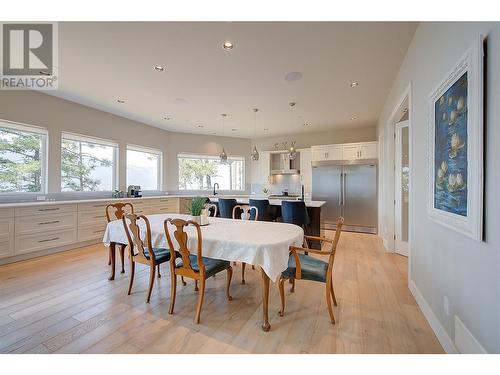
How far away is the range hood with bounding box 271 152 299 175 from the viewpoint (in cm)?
658

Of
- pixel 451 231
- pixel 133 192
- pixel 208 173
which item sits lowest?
pixel 451 231

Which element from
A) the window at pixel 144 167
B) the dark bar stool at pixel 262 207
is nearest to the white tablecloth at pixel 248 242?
the dark bar stool at pixel 262 207

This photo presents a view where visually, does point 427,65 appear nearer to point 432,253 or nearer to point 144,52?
point 432,253

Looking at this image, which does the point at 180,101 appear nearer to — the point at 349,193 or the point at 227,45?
the point at 227,45

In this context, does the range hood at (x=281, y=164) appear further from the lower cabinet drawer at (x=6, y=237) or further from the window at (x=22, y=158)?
the lower cabinet drawer at (x=6, y=237)

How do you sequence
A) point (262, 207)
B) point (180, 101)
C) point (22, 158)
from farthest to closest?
point (180, 101) → point (262, 207) → point (22, 158)

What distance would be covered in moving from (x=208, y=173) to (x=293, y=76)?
4.40 meters

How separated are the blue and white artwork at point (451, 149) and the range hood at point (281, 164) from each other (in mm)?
4843

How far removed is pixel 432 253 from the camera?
6.00 ft

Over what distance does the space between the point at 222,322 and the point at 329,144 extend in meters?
5.55

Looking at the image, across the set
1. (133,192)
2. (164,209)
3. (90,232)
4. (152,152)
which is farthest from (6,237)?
(152,152)

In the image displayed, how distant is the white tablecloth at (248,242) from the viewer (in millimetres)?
1701

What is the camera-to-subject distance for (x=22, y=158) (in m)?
3.67
